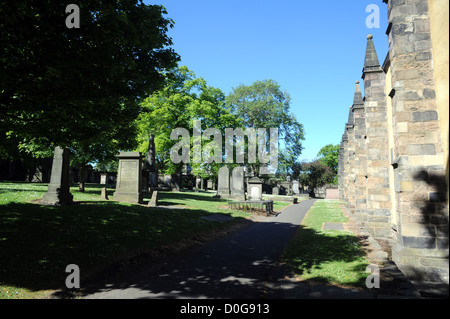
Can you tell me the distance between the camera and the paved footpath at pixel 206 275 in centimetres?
473

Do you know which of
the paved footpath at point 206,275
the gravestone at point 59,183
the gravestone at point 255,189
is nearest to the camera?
the paved footpath at point 206,275

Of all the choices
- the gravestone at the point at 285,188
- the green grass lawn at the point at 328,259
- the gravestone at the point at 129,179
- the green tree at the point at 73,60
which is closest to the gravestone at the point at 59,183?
the gravestone at the point at 129,179

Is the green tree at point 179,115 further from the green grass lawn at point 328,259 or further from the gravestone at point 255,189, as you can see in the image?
the green grass lawn at point 328,259

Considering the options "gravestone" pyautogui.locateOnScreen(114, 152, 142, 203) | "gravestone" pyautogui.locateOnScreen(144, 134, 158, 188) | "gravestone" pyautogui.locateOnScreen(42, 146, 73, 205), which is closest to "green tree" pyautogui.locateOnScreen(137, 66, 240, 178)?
"gravestone" pyautogui.locateOnScreen(144, 134, 158, 188)

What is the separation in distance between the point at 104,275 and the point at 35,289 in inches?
49.0

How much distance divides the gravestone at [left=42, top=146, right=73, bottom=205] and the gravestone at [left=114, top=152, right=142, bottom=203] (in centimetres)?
356

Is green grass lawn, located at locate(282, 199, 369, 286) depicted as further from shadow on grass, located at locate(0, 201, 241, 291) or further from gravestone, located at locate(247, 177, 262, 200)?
gravestone, located at locate(247, 177, 262, 200)

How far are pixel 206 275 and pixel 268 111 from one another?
36.9 meters

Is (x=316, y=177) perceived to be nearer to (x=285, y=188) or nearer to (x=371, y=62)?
(x=285, y=188)

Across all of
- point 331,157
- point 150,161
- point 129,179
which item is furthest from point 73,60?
point 331,157

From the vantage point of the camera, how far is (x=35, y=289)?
184 inches

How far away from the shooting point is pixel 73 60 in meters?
6.15

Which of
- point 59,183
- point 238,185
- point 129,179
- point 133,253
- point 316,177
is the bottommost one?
point 133,253

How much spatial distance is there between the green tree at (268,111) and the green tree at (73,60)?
33.0 meters
